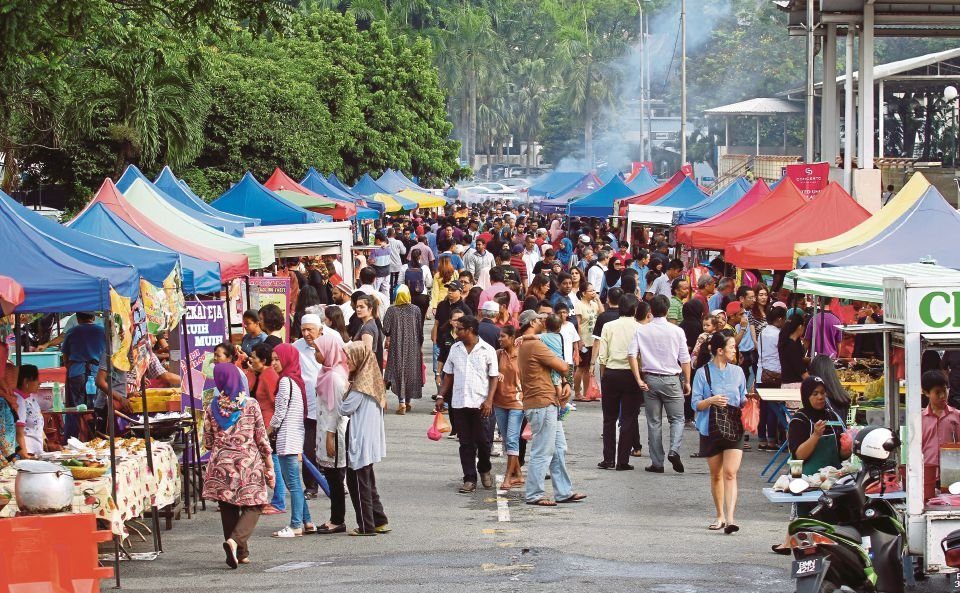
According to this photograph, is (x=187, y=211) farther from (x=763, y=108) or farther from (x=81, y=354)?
(x=763, y=108)

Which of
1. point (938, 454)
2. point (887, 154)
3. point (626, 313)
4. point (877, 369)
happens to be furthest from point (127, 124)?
point (887, 154)

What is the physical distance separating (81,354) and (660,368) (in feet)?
18.6

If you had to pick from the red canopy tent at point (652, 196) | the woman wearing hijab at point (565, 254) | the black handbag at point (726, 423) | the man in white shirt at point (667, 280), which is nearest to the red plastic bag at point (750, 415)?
the black handbag at point (726, 423)

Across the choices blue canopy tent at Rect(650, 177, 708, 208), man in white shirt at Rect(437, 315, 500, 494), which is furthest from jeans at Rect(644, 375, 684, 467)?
blue canopy tent at Rect(650, 177, 708, 208)

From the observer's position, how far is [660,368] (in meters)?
14.9

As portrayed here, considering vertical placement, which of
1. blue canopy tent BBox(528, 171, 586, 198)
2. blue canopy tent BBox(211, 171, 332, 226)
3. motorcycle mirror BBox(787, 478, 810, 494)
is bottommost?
motorcycle mirror BBox(787, 478, 810, 494)

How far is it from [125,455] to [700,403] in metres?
4.77

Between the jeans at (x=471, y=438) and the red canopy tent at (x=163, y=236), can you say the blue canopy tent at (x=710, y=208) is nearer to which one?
the red canopy tent at (x=163, y=236)

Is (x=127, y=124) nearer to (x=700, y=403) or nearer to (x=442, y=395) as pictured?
(x=442, y=395)

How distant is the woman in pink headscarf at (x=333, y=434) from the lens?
11992 millimetres

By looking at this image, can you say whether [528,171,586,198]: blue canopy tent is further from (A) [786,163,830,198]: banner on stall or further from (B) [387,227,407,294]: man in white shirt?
(A) [786,163,830,198]: banner on stall

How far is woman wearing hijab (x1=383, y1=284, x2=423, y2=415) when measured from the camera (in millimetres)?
18391

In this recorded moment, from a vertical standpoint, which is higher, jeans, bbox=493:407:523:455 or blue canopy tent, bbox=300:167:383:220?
blue canopy tent, bbox=300:167:383:220

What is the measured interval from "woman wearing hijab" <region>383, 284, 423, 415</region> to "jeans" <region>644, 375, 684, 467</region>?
425cm
